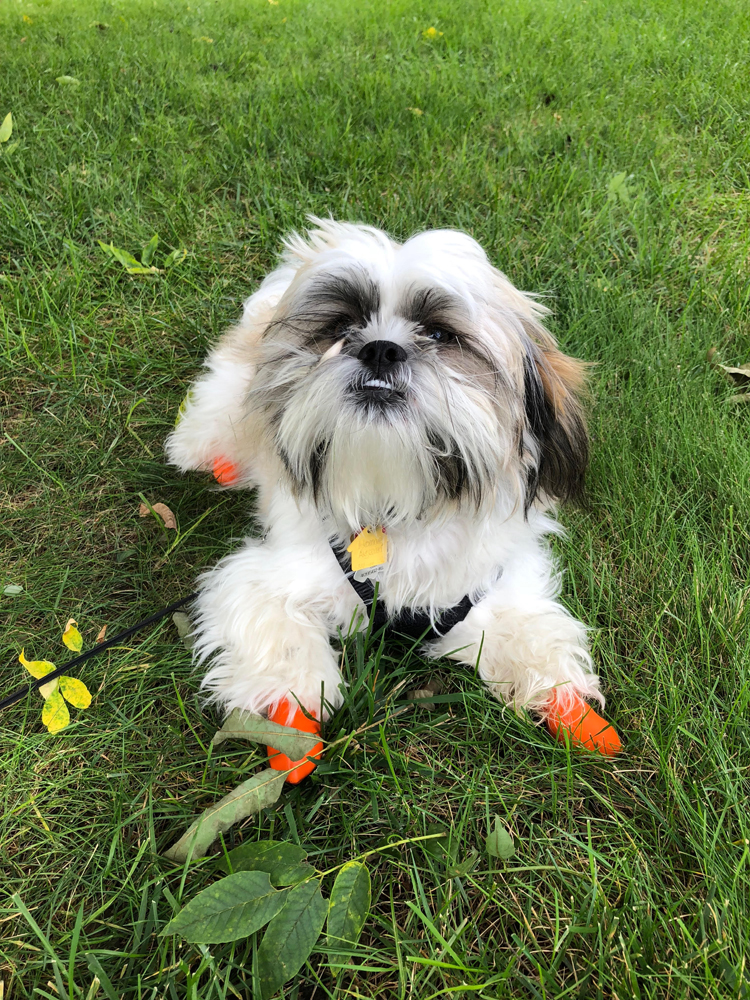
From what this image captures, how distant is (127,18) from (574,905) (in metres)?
6.49

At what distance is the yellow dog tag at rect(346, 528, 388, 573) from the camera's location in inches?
69.6

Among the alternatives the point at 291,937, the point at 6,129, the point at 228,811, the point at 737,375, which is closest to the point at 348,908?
the point at 291,937

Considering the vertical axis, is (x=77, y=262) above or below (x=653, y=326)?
above

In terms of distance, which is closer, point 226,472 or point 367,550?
point 367,550

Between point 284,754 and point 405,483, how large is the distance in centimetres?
70

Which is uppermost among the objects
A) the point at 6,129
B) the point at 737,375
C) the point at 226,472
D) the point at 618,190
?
the point at 6,129

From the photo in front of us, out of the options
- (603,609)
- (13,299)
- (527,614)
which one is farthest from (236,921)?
(13,299)

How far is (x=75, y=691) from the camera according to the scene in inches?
68.7

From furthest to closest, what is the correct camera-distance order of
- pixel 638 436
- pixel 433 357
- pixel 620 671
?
1. pixel 638 436
2. pixel 620 671
3. pixel 433 357

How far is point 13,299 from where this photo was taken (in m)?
2.90

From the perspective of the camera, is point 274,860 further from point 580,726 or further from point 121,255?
point 121,255

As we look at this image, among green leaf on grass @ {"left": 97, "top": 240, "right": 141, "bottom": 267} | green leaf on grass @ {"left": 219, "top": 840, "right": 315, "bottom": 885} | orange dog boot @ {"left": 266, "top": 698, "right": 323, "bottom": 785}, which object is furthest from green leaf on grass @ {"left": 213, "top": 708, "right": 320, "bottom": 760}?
green leaf on grass @ {"left": 97, "top": 240, "right": 141, "bottom": 267}

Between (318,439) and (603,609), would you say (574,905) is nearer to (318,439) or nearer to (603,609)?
(603,609)

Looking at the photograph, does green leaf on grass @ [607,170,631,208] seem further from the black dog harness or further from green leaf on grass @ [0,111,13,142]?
green leaf on grass @ [0,111,13,142]
